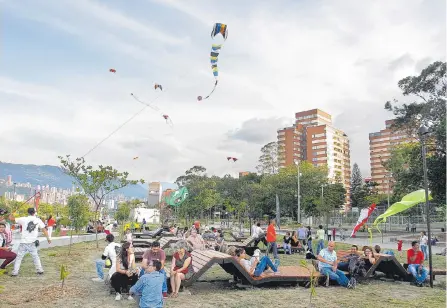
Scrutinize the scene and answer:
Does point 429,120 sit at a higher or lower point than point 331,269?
higher

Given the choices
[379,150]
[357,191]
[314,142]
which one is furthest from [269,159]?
[379,150]

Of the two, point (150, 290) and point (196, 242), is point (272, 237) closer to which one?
point (196, 242)

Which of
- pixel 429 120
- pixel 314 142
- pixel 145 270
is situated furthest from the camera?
pixel 314 142

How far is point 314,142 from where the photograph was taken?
118188mm

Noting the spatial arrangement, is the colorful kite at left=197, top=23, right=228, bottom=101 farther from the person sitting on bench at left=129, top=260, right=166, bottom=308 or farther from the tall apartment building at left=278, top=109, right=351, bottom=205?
the tall apartment building at left=278, top=109, right=351, bottom=205

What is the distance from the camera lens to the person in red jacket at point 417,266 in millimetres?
9544

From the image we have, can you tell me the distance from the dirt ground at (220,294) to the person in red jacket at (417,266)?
0.91 ft

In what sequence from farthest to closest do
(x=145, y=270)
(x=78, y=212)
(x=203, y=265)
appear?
(x=78, y=212)
(x=203, y=265)
(x=145, y=270)

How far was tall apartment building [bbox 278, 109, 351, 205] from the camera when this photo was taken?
116812 millimetres

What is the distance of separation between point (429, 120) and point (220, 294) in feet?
102

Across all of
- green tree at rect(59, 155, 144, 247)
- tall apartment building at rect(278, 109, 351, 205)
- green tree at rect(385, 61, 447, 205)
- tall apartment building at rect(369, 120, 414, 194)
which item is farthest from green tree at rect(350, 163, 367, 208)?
green tree at rect(59, 155, 144, 247)

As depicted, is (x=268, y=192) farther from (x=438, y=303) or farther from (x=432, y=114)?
(x=438, y=303)

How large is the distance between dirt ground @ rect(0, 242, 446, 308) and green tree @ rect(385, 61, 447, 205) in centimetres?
2219

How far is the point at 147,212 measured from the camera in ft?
199
